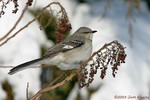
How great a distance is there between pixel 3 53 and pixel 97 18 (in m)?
2.30

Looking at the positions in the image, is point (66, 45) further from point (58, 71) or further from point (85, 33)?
point (58, 71)

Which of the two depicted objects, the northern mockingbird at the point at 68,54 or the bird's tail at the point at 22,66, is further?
the northern mockingbird at the point at 68,54

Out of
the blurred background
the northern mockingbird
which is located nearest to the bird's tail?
the northern mockingbird

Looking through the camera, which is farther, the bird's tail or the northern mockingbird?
the northern mockingbird

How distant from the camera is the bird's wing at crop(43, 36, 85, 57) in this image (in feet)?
12.5

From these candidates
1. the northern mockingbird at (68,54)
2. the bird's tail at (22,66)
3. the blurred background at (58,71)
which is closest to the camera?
the bird's tail at (22,66)

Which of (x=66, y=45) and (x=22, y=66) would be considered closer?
(x=22, y=66)

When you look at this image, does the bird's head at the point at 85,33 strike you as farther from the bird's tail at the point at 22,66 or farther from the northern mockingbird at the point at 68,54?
the bird's tail at the point at 22,66

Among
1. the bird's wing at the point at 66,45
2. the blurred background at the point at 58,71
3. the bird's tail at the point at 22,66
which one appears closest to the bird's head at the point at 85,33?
the bird's wing at the point at 66,45

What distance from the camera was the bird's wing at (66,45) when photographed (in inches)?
150

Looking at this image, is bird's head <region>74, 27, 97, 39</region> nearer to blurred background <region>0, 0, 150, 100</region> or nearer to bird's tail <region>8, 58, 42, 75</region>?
bird's tail <region>8, 58, 42, 75</region>

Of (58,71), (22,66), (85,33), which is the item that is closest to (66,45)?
(85,33)

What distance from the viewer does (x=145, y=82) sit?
23.7 feet

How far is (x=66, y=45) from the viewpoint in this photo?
395 centimetres
